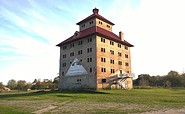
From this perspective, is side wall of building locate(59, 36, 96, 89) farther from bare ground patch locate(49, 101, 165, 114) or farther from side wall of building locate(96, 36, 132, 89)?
bare ground patch locate(49, 101, 165, 114)

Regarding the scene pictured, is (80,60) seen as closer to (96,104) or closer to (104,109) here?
(96,104)

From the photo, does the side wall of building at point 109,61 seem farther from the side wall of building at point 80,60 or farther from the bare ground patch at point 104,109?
the bare ground patch at point 104,109

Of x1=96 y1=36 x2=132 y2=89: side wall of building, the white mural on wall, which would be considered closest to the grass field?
x1=96 y1=36 x2=132 y2=89: side wall of building

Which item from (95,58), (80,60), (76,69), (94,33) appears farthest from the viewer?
(76,69)

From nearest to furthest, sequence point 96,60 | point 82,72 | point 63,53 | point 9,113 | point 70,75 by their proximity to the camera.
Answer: point 9,113 → point 96,60 → point 82,72 → point 70,75 → point 63,53

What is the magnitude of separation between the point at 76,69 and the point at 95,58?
7089 millimetres

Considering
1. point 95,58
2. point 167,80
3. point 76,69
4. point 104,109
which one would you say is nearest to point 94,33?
point 95,58

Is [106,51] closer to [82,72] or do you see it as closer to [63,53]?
[82,72]

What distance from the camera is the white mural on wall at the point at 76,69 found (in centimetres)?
4869

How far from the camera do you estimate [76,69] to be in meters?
50.2

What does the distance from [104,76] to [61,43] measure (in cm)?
1667

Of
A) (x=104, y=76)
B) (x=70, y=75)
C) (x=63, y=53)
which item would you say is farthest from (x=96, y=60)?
(x=63, y=53)

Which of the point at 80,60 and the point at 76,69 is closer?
the point at 80,60

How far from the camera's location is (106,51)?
160 ft
